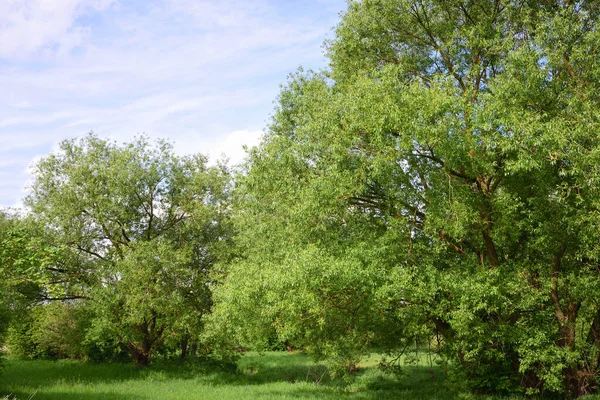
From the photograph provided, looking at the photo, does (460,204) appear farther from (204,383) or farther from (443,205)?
(204,383)

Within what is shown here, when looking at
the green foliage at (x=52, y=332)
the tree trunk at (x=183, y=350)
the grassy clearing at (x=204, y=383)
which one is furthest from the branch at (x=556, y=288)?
the green foliage at (x=52, y=332)

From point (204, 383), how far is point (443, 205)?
17740 millimetres

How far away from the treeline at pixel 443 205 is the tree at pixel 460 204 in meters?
0.07

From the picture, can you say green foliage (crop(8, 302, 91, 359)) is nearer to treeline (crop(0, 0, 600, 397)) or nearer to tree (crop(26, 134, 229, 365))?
tree (crop(26, 134, 229, 365))

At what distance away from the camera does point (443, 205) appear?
16.3 metres

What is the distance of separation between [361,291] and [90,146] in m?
22.3

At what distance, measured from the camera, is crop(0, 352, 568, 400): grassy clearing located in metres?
20.9

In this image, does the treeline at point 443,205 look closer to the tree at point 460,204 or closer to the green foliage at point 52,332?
the tree at point 460,204

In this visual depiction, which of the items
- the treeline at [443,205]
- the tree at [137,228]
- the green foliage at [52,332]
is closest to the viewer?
the treeline at [443,205]

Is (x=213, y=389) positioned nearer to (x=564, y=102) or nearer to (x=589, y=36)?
(x=564, y=102)

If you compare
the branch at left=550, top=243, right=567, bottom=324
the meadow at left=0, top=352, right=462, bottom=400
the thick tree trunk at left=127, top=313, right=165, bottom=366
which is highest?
the branch at left=550, top=243, right=567, bottom=324

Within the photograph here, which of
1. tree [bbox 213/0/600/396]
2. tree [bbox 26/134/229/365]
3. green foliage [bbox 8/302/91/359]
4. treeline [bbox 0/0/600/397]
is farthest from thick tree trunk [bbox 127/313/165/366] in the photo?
tree [bbox 213/0/600/396]

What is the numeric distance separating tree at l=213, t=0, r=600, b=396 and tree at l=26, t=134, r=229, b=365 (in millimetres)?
9028

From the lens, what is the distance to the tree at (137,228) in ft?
88.9
